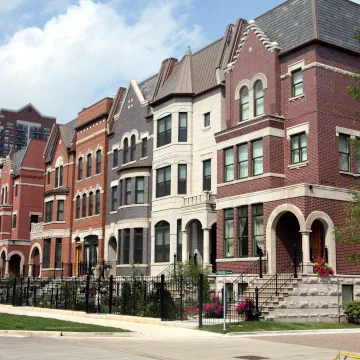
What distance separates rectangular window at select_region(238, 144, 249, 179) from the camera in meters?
31.3

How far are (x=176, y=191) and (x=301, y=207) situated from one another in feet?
37.6

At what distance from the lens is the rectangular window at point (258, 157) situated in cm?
3039

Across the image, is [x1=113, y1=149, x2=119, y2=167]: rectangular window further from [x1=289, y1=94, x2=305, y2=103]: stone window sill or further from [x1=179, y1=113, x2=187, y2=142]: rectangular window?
[x1=289, y1=94, x2=305, y2=103]: stone window sill

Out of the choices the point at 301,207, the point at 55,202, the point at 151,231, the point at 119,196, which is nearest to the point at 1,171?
the point at 55,202

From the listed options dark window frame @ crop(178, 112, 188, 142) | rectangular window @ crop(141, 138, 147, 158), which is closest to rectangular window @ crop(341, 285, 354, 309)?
dark window frame @ crop(178, 112, 188, 142)

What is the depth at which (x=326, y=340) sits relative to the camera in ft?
65.6

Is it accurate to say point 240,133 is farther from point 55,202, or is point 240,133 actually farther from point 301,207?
point 55,202

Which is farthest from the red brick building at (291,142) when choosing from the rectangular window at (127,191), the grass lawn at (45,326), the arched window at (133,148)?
the arched window at (133,148)

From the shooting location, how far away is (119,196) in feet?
139

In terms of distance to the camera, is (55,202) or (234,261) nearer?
(234,261)

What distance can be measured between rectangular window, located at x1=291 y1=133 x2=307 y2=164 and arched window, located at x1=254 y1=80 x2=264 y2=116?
264 centimetres

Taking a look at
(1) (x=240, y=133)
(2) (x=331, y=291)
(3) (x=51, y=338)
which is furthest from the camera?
(1) (x=240, y=133)

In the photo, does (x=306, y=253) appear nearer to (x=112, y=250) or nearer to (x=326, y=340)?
(x=326, y=340)

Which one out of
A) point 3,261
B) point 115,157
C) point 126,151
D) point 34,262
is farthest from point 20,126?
point 126,151
